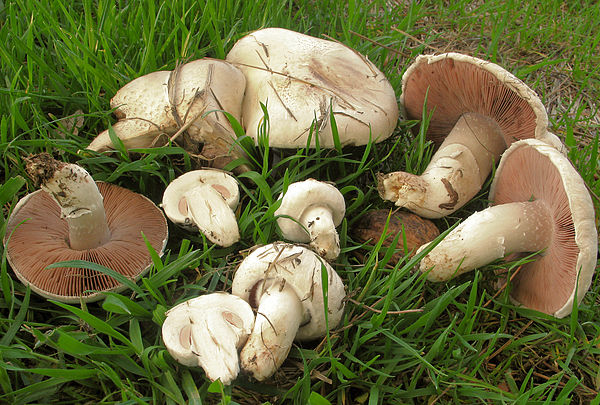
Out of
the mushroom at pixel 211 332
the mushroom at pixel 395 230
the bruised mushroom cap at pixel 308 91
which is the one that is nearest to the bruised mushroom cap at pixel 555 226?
the mushroom at pixel 395 230

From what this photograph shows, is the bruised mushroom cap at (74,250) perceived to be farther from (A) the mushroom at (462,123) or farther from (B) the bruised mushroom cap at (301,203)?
(A) the mushroom at (462,123)

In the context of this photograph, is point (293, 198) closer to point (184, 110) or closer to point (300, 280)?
point (300, 280)

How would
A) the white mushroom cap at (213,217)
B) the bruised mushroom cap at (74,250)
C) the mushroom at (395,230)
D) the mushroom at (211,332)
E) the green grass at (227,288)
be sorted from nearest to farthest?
the mushroom at (211,332) < the green grass at (227,288) < the bruised mushroom cap at (74,250) < the white mushroom cap at (213,217) < the mushroom at (395,230)

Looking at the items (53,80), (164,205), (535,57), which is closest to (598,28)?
(535,57)

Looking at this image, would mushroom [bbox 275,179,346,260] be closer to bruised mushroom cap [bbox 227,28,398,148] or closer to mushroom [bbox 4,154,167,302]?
bruised mushroom cap [bbox 227,28,398,148]

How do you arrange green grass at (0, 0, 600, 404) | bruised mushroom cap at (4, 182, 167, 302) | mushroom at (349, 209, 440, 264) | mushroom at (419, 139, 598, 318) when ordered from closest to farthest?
green grass at (0, 0, 600, 404) < bruised mushroom cap at (4, 182, 167, 302) < mushroom at (419, 139, 598, 318) < mushroom at (349, 209, 440, 264)

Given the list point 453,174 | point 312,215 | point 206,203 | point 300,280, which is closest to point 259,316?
point 300,280

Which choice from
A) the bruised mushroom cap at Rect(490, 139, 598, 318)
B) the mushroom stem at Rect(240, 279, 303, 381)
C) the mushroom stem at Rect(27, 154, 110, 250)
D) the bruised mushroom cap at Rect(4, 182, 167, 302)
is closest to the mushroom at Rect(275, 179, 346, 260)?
the mushroom stem at Rect(240, 279, 303, 381)
